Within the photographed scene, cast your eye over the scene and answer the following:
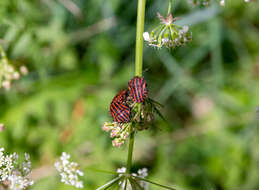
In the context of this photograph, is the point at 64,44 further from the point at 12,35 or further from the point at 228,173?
the point at 228,173

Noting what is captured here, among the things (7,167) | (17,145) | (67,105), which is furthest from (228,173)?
(7,167)

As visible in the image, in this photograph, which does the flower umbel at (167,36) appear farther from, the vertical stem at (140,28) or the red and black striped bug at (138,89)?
the red and black striped bug at (138,89)

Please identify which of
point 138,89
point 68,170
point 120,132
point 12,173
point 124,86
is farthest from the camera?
point 124,86

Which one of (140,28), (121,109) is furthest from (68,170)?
(140,28)

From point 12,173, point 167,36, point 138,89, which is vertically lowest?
point 12,173

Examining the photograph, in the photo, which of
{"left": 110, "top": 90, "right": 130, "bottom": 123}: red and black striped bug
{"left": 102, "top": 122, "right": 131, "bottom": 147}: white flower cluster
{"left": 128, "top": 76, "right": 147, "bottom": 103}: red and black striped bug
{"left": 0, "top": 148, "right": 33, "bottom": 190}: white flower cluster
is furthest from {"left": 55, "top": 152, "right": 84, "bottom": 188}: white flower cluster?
{"left": 128, "top": 76, "right": 147, "bottom": 103}: red and black striped bug

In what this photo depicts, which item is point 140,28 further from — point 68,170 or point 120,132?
point 68,170

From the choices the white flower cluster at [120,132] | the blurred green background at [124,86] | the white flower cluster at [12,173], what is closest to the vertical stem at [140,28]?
the white flower cluster at [120,132]
